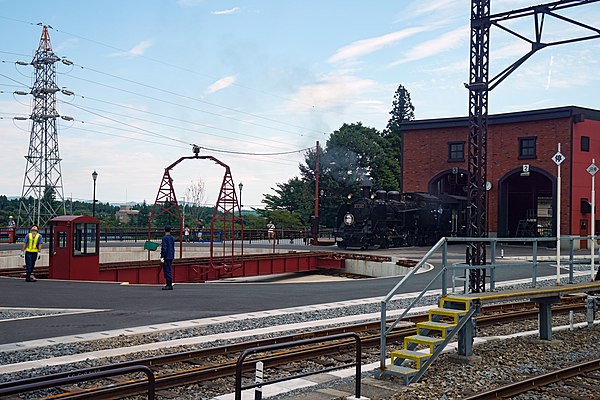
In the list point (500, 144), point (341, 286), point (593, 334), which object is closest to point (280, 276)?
point (341, 286)

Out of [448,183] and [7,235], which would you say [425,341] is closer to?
[7,235]

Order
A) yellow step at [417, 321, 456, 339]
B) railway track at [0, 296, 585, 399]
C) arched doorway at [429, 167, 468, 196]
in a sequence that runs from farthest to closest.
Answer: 1. arched doorway at [429, 167, 468, 196]
2. yellow step at [417, 321, 456, 339]
3. railway track at [0, 296, 585, 399]

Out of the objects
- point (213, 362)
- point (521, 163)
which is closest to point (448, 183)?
point (521, 163)

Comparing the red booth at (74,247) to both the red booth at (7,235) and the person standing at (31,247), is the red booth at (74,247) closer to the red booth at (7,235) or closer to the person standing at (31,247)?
the person standing at (31,247)

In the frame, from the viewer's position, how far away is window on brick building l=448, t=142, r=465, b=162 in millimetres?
51688

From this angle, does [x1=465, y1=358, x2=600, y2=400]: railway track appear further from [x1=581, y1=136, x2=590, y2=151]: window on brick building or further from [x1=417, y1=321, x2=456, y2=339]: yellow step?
[x1=581, y1=136, x2=590, y2=151]: window on brick building

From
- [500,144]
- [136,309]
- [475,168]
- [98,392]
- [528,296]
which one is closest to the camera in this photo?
[98,392]

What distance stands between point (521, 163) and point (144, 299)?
121 ft

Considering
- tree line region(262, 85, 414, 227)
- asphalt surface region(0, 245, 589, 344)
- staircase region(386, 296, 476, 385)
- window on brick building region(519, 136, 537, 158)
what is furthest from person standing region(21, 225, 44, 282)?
tree line region(262, 85, 414, 227)

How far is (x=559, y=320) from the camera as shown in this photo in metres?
16.5

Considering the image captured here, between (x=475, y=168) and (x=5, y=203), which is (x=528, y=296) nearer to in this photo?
(x=475, y=168)

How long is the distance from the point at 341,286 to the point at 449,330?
12303 millimetres

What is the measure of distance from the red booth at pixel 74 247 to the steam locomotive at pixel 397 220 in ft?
71.0

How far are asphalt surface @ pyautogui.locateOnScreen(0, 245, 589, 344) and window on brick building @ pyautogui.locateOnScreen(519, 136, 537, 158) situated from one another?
27.0 metres
